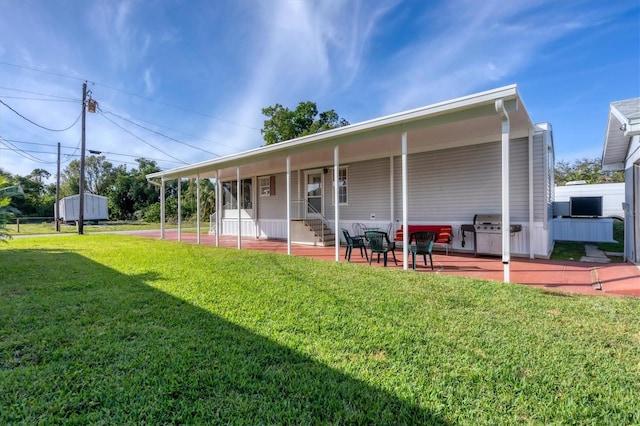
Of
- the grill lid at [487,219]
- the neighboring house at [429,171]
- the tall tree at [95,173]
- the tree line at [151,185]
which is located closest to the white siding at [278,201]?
the neighboring house at [429,171]

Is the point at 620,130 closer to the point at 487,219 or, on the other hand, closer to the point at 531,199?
the point at 531,199

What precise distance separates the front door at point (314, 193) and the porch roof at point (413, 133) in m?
0.53

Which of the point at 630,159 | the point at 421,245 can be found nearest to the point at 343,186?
the point at 421,245

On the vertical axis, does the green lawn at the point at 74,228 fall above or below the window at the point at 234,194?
below

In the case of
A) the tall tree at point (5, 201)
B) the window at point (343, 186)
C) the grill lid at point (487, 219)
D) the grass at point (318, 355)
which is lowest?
the grass at point (318, 355)

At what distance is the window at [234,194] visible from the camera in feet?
49.0

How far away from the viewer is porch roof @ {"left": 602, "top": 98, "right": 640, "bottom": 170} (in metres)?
4.51

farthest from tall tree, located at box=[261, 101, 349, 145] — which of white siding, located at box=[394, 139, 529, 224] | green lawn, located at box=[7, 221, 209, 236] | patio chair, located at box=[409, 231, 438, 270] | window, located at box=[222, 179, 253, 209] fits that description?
patio chair, located at box=[409, 231, 438, 270]

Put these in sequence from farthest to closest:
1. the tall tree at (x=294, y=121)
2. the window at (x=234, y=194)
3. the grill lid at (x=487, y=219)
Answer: the tall tree at (x=294, y=121) → the window at (x=234, y=194) → the grill lid at (x=487, y=219)

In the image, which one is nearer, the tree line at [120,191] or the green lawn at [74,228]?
the green lawn at [74,228]

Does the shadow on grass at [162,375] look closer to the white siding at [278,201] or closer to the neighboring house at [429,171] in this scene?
the neighboring house at [429,171]

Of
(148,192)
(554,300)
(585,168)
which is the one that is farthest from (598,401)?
(148,192)

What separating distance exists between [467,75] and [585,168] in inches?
1049

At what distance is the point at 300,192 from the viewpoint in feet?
40.9
